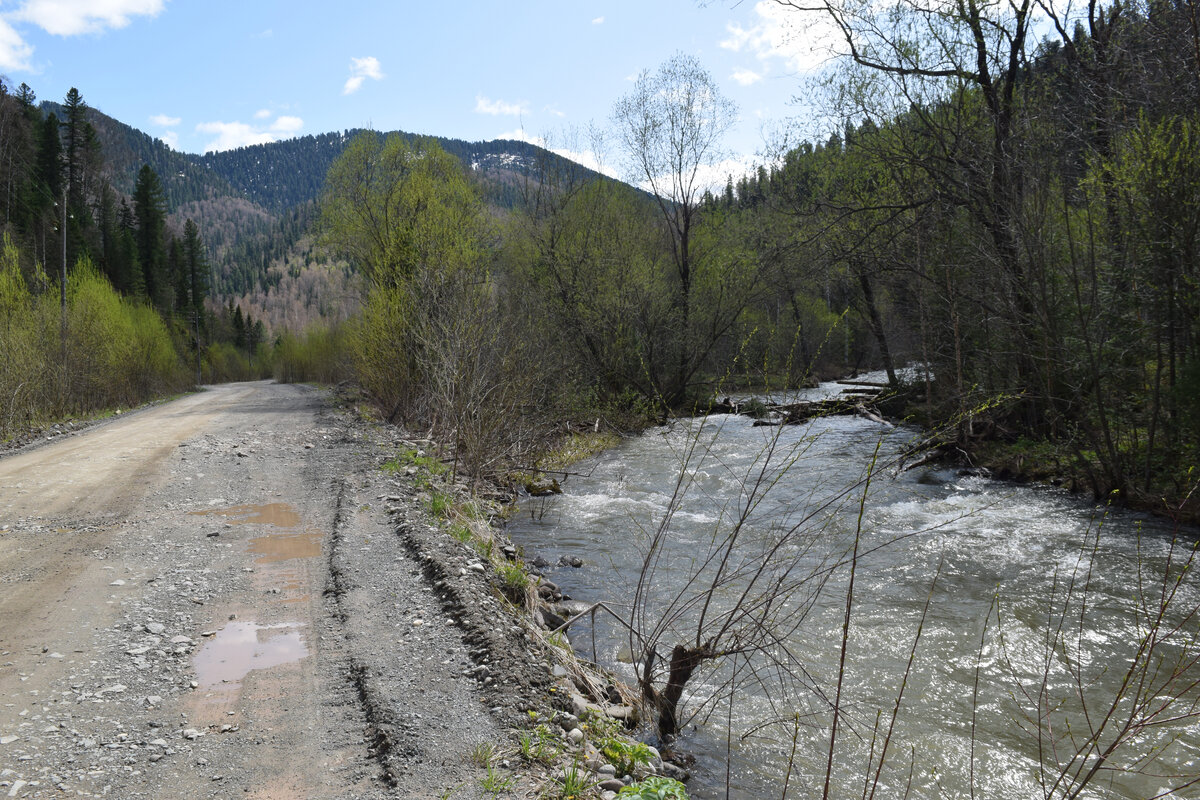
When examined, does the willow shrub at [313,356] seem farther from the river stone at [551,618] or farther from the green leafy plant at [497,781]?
the green leafy plant at [497,781]

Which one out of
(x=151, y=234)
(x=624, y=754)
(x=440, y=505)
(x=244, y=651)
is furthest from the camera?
(x=151, y=234)

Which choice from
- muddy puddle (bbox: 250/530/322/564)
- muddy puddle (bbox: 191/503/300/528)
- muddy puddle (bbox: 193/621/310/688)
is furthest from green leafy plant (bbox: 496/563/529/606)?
muddy puddle (bbox: 191/503/300/528)

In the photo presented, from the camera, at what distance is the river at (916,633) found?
407 cm

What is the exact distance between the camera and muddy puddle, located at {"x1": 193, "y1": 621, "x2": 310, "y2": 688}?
410 centimetres

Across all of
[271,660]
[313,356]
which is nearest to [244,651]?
[271,660]

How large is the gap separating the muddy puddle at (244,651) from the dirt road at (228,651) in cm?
2

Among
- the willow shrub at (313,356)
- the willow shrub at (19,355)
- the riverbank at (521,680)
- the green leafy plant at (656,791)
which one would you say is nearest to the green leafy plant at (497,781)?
the riverbank at (521,680)

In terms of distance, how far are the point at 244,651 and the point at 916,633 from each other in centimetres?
536

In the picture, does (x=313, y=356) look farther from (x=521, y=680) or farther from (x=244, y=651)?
(x=521, y=680)

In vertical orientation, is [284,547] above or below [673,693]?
above

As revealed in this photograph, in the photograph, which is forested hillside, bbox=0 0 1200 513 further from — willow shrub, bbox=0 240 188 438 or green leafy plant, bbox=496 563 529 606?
willow shrub, bbox=0 240 188 438

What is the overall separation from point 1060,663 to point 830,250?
33.8ft

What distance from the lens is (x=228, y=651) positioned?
4.43m

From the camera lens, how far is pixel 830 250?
1427cm
